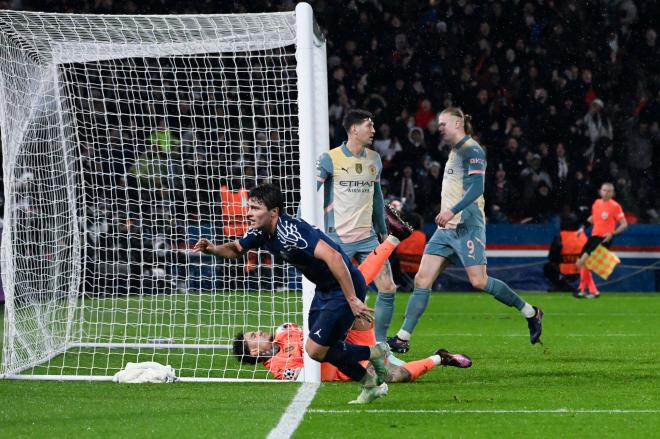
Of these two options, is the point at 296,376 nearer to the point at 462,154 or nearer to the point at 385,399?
the point at 385,399

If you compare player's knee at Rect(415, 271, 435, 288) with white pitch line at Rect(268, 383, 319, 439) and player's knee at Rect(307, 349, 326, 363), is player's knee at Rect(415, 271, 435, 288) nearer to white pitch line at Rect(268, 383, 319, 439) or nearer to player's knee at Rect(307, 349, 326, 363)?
white pitch line at Rect(268, 383, 319, 439)

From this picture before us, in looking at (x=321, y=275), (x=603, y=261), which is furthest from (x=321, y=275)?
(x=603, y=261)

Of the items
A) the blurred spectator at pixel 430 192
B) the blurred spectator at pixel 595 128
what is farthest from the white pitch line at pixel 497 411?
the blurred spectator at pixel 595 128

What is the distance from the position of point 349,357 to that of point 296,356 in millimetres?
1507

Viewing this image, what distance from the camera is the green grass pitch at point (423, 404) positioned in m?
6.50

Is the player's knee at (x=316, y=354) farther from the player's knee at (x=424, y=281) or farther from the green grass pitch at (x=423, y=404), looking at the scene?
the player's knee at (x=424, y=281)

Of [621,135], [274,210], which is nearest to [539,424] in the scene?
[274,210]

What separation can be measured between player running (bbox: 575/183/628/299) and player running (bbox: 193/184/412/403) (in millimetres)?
12062

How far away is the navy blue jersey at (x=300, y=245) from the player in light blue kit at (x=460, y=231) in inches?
86.7

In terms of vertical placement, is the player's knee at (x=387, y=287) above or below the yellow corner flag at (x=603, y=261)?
above

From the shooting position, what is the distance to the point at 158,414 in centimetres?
711

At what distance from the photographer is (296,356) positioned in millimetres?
8906

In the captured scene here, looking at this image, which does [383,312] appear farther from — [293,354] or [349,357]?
[349,357]

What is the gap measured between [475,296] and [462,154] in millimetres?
9972
